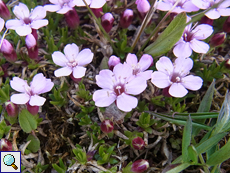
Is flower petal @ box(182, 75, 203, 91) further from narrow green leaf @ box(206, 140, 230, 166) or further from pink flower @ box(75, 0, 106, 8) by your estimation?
pink flower @ box(75, 0, 106, 8)

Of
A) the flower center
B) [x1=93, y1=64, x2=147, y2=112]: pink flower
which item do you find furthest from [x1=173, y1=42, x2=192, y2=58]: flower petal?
the flower center

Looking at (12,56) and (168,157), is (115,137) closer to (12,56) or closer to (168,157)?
(168,157)

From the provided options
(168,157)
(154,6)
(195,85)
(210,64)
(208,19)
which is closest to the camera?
(195,85)

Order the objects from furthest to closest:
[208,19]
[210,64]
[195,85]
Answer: [210,64]
[208,19]
[195,85]

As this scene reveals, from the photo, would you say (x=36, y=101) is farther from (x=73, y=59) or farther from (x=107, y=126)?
(x=107, y=126)

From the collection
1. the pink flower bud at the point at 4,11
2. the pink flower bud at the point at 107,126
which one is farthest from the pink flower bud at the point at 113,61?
the pink flower bud at the point at 4,11

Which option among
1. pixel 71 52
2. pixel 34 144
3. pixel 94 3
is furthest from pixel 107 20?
pixel 34 144

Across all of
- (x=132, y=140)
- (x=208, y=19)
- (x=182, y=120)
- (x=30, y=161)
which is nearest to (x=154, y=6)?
(x=208, y=19)
